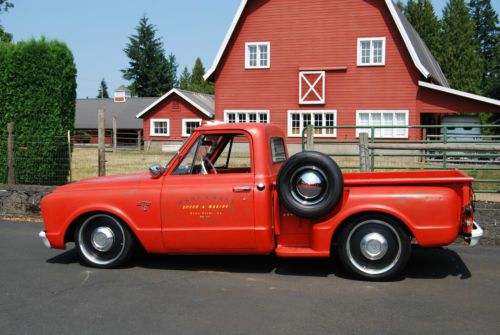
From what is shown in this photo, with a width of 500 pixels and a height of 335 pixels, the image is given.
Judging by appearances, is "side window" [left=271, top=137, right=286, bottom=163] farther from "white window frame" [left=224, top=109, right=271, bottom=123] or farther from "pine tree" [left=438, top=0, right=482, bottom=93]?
"pine tree" [left=438, top=0, right=482, bottom=93]

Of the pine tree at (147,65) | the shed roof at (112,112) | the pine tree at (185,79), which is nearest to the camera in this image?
the shed roof at (112,112)

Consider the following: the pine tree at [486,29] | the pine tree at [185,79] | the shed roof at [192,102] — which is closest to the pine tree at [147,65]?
the pine tree at [185,79]

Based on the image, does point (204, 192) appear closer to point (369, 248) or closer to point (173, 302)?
point (173, 302)

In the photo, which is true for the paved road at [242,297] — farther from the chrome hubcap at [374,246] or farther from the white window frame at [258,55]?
the white window frame at [258,55]

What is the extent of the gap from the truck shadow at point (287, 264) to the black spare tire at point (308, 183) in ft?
3.05

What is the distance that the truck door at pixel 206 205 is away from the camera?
5969 mm

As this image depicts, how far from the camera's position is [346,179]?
6.09 metres

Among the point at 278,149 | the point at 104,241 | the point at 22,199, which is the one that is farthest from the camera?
the point at 22,199

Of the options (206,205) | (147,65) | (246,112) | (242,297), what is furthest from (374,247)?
(147,65)

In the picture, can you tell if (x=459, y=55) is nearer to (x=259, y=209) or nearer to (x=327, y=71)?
(x=327, y=71)

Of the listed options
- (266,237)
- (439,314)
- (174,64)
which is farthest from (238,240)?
(174,64)

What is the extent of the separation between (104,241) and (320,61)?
2134 cm

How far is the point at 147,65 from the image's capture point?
67375 mm

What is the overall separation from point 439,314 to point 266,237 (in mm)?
1965
